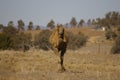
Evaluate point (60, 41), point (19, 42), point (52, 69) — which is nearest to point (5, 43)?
point (19, 42)

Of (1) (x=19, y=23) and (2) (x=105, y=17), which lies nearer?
(2) (x=105, y=17)

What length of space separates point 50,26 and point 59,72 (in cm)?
12071

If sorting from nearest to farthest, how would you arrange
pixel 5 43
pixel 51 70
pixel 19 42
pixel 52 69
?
pixel 51 70 → pixel 52 69 → pixel 5 43 → pixel 19 42

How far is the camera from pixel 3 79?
13641mm

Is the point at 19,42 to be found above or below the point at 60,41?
below

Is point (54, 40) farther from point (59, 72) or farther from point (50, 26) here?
point (50, 26)

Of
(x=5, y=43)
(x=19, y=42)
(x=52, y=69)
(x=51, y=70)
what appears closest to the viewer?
(x=51, y=70)

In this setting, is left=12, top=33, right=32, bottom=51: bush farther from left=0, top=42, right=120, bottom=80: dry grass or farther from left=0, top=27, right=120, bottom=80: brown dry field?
left=0, top=42, right=120, bottom=80: dry grass

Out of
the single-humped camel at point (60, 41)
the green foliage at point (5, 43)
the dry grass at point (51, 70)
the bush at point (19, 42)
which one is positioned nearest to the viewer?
the dry grass at point (51, 70)

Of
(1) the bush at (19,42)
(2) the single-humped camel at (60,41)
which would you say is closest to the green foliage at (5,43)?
(1) the bush at (19,42)

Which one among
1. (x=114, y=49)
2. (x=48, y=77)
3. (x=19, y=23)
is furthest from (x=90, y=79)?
(x=19, y=23)

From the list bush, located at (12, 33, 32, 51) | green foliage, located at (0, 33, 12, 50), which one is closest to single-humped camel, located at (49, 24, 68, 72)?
bush, located at (12, 33, 32, 51)

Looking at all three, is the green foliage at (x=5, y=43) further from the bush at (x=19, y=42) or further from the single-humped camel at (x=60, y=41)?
the single-humped camel at (x=60, y=41)

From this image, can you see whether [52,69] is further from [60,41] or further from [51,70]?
[60,41]
